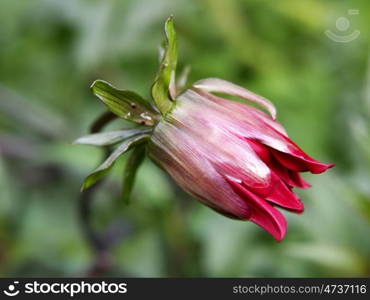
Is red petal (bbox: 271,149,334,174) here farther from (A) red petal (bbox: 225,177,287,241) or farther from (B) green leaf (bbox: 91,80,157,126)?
(B) green leaf (bbox: 91,80,157,126)

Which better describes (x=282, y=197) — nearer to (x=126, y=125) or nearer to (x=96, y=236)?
(x=96, y=236)

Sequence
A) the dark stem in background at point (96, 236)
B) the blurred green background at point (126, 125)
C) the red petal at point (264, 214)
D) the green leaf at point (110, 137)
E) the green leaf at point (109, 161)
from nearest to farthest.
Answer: the red petal at point (264, 214) → the green leaf at point (109, 161) → the green leaf at point (110, 137) → the dark stem in background at point (96, 236) → the blurred green background at point (126, 125)

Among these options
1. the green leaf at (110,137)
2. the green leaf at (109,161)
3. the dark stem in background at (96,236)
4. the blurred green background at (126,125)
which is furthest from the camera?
the blurred green background at (126,125)

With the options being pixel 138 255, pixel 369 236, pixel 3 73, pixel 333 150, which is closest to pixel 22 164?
pixel 3 73

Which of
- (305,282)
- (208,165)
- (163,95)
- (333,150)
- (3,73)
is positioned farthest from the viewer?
(3,73)

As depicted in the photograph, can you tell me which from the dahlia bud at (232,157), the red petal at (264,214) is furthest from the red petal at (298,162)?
the red petal at (264,214)

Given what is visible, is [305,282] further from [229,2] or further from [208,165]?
[229,2]

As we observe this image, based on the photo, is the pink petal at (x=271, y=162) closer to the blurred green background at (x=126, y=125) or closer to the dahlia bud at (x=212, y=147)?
the dahlia bud at (x=212, y=147)
